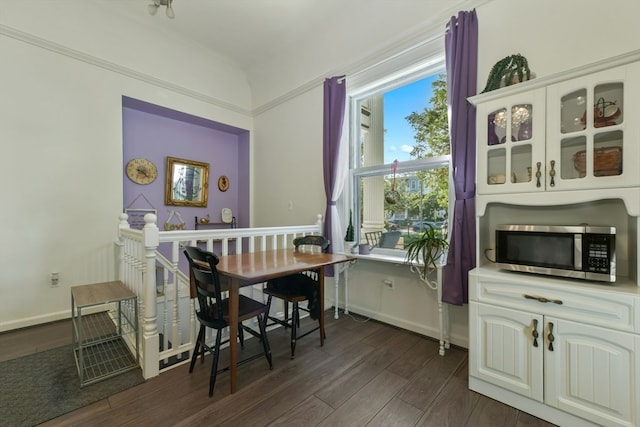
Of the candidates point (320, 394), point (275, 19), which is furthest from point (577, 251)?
point (275, 19)

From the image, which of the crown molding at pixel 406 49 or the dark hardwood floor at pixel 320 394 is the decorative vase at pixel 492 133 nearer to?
the crown molding at pixel 406 49

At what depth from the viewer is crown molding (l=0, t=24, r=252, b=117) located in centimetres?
285

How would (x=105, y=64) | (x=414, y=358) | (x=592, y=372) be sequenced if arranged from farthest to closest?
(x=105, y=64), (x=414, y=358), (x=592, y=372)

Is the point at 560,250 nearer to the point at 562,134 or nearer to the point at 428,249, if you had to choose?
the point at 562,134

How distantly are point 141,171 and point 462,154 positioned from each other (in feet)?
13.7

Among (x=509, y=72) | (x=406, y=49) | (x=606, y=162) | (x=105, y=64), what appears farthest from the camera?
(x=105, y=64)

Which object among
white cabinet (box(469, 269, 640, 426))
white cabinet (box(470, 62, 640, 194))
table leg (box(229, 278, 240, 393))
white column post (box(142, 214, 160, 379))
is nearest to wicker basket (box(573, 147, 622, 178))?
white cabinet (box(470, 62, 640, 194))

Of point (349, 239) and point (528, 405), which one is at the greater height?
point (349, 239)

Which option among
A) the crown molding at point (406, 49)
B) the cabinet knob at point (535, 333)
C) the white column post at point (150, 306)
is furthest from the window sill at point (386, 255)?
the crown molding at point (406, 49)

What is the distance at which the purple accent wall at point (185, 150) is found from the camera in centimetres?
391

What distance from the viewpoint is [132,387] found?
1911 mm

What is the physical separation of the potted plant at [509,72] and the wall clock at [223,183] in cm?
414

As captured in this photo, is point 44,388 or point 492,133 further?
point 492,133

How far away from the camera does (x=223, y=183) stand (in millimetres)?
4898
